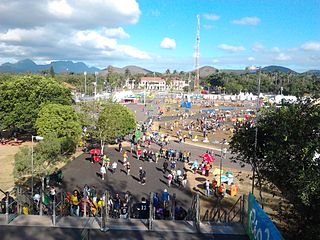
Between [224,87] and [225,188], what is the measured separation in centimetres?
12156

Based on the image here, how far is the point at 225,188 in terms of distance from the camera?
66.8 feet

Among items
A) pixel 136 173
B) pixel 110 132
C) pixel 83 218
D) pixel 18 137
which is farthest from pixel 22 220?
pixel 18 137

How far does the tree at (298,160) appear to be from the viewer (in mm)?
8750

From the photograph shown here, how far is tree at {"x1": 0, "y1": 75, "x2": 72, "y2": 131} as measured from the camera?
36.0 m

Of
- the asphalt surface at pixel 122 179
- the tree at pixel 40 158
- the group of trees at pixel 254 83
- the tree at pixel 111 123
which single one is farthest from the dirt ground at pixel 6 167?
the group of trees at pixel 254 83

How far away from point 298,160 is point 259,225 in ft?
7.49

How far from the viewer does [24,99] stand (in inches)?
1452

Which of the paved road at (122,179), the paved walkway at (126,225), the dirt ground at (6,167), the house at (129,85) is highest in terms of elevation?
the house at (129,85)

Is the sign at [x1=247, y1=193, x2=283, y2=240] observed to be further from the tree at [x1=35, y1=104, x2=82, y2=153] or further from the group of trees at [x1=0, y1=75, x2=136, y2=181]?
the tree at [x1=35, y1=104, x2=82, y2=153]

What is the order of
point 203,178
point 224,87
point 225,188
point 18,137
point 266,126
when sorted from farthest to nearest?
point 224,87, point 18,137, point 203,178, point 225,188, point 266,126

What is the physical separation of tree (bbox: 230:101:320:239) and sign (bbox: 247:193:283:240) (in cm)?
94

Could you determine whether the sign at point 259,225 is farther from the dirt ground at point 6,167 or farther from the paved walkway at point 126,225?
the dirt ground at point 6,167

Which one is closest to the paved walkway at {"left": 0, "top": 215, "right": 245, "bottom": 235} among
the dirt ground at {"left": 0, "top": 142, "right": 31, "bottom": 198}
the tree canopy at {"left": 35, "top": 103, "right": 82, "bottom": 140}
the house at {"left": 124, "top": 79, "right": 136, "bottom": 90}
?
the dirt ground at {"left": 0, "top": 142, "right": 31, "bottom": 198}

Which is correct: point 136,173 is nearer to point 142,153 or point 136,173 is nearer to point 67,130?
point 142,153
